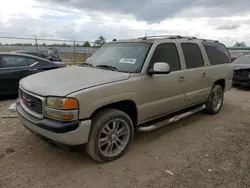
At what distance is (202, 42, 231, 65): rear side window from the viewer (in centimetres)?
541

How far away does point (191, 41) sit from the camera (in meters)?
5.01

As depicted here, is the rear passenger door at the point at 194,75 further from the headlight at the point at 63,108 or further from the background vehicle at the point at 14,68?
the background vehicle at the point at 14,68

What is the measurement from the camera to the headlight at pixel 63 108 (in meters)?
2.84

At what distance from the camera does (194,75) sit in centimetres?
474

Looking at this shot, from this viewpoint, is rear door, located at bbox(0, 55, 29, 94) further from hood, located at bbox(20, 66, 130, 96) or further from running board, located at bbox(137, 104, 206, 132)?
running board, located at bbox(137, 104, 206, 132)

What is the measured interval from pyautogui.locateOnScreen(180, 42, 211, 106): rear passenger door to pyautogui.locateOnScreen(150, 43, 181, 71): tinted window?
249 mm

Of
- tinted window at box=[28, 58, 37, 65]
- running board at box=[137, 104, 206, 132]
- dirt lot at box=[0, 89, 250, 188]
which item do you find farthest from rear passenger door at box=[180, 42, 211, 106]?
tinted window at box=[28, 58, 37, 65]

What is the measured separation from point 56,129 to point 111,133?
86 centimetres

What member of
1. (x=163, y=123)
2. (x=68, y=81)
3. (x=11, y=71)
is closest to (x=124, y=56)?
(x=68, y=81)

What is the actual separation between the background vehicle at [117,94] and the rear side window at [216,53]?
225 mm

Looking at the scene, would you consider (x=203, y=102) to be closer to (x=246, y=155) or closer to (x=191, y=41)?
(x=191, y=41)

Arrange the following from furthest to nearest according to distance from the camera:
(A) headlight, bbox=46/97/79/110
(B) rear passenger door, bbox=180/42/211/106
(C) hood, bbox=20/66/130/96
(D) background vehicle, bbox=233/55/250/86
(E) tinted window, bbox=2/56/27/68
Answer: (D) background vehicle, bbox=233/55/250/86
(E) tinted window, bbox=2/56/27/68
(B) rear passenger door, bbox=180/42/211/106
(C) hood, bbox=20/66/130/96
(A) headlight, bbox=46/97/79/110

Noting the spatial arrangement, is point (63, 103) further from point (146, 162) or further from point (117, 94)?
point (146, 162)

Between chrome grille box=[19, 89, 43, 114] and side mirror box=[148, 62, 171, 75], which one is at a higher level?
side mirror box=[148, 62, 171, 75]
